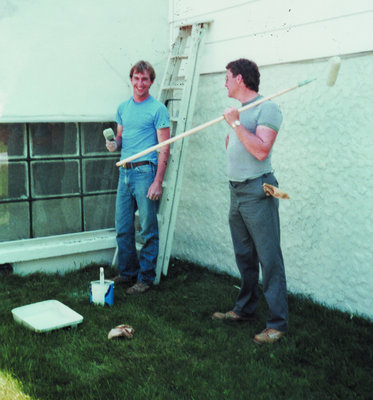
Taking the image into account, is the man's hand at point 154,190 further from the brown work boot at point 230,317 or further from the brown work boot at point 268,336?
the brown work boot at point 268,336

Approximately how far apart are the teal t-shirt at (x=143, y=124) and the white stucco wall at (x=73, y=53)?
700 millimetres

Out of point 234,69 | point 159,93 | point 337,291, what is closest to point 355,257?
point 337,291

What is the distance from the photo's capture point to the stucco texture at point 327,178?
13.2 ft

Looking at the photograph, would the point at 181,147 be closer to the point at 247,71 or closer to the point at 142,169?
the point at 142,169

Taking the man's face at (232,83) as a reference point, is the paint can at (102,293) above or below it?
below

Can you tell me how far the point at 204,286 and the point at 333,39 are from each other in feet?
8.02

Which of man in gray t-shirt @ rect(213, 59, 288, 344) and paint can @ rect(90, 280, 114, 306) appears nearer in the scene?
man in gray t-shirt @ rect(213, 59, 288, 344)

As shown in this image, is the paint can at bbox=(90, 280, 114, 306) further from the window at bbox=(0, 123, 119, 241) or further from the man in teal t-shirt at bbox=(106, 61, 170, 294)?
the window at bbox=(0, 123, 119, 241)

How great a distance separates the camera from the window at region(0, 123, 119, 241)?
511cm

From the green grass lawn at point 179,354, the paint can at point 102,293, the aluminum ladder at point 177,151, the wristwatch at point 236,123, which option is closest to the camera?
the green grass lawn at point 179,354

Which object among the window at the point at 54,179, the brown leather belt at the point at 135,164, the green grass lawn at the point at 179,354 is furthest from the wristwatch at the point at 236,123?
the window at the point at 54,179

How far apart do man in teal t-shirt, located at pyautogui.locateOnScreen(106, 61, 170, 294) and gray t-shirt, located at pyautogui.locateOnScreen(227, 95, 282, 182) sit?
1047mm

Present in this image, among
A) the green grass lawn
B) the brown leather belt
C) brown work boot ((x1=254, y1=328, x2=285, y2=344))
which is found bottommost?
the green grass lawn

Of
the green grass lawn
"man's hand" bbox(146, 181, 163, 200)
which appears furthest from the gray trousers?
"man's hand" bbox(146, 181, 163, 200)
